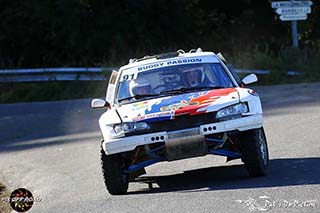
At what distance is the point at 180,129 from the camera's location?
10.1 m

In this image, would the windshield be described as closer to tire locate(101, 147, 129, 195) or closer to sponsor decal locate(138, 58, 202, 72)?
sponsor decal locate(138, 58, 202, 72)

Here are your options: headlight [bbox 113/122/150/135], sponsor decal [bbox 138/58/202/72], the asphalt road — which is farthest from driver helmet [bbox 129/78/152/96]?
the asphalt road

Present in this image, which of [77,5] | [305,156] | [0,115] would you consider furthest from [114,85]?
[77,5]

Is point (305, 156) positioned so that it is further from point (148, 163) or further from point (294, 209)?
point (294, 209)

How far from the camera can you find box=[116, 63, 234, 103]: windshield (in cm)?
1129

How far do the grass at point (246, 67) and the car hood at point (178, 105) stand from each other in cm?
1362

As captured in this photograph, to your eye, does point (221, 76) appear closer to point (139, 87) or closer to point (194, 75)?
point (194, 75)

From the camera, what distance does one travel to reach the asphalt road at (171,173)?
365 inches

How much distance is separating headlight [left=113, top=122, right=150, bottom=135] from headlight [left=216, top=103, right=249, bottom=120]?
88cm

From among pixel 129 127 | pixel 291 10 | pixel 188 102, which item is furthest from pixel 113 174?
pixel 291 10

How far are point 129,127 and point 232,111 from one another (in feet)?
4.08

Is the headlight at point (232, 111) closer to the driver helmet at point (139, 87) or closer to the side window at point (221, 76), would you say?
the side window at point (221, 76)

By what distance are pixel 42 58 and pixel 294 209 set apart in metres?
22.2

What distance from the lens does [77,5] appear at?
28.3 meters
